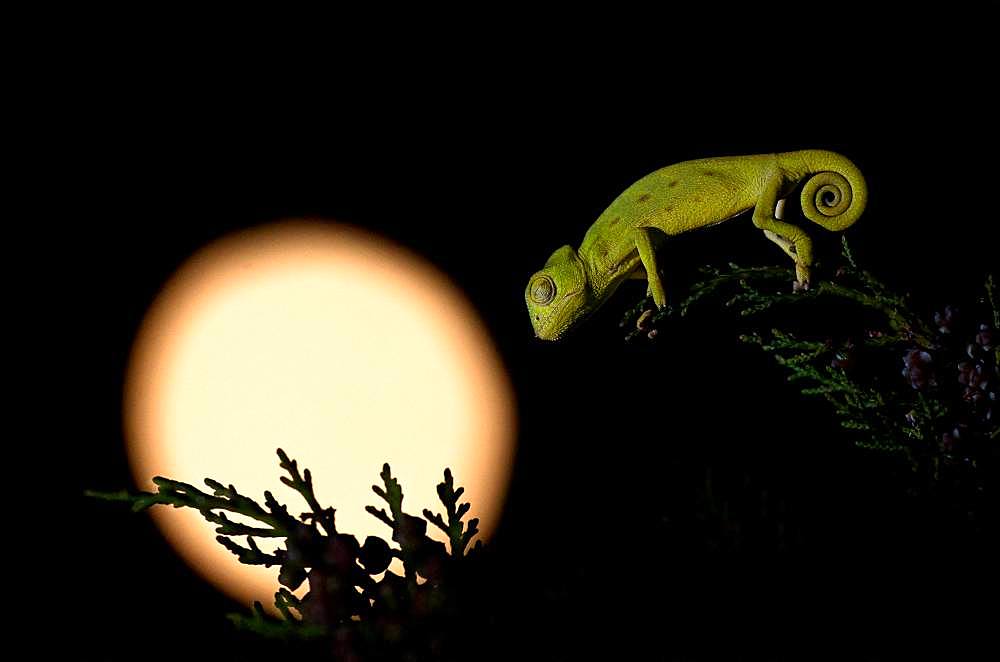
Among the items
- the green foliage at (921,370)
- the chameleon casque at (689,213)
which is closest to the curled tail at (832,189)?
the chameleon casque at (689,213)

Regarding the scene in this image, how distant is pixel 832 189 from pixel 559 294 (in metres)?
0.49

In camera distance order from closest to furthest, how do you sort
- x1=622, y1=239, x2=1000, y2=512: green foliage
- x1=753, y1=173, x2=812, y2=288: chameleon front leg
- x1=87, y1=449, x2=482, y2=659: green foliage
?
x1=87, y1=449, x2=482, y2=659: green foliage, x1=753, y1=173, x2=812, y2=288: chameleon front leg, x1=622, y1=239, x2=1000, y2=512: green foliage

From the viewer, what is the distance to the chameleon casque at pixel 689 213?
3.96ft

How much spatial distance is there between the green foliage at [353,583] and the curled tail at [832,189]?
82 cm

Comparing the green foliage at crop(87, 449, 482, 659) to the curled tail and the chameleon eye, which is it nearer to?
the chameleon eye

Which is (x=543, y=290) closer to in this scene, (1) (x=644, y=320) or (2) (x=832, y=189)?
(1) (x=644, y=320)

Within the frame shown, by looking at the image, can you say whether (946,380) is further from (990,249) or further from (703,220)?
(990,249)

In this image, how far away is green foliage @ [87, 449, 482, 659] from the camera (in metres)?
1.00

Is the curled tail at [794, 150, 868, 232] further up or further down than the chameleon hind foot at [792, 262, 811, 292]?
further up

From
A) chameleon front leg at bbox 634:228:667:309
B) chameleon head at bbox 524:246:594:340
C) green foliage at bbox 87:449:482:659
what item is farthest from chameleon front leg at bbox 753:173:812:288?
green foliage at bbox 87:449:482:659

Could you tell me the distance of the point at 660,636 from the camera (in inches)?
55.5

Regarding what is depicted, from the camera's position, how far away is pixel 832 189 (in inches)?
48.6

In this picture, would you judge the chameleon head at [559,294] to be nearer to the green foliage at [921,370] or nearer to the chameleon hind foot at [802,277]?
the green foliage at [921,370]

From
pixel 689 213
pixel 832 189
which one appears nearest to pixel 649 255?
pixel 689 213
